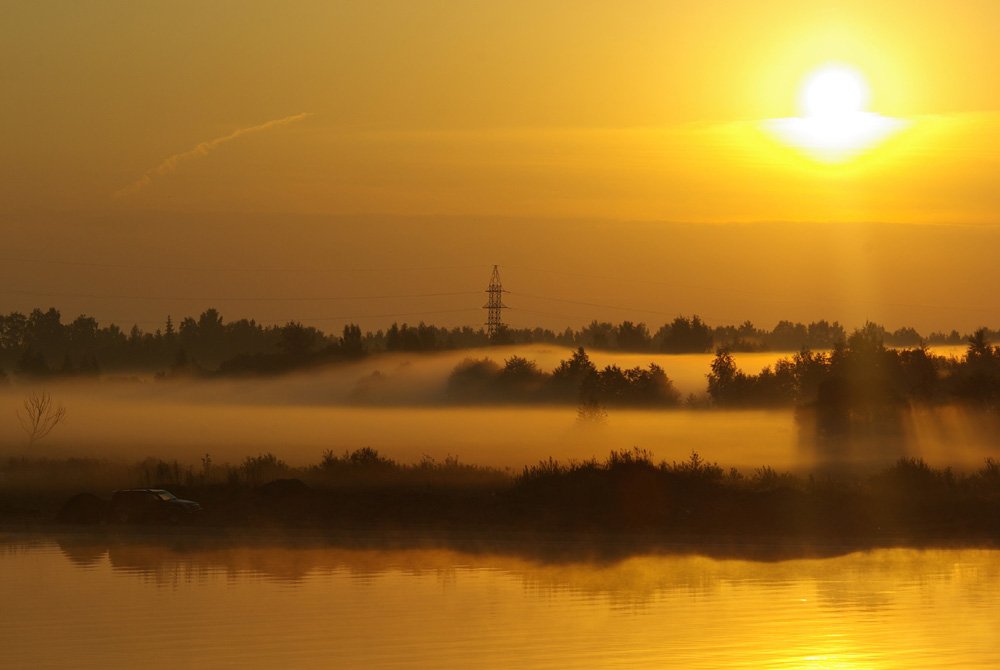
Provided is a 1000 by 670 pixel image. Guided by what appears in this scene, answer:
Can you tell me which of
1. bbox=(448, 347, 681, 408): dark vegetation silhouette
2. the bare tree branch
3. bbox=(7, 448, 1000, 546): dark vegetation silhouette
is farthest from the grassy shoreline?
bbox=(448, 347, 681, 408): dark vegetation silhouette

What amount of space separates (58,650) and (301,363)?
133802mm

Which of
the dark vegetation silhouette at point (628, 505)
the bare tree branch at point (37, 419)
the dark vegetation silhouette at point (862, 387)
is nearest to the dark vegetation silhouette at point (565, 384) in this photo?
the dark vegetation silhouette at point (862, 387)

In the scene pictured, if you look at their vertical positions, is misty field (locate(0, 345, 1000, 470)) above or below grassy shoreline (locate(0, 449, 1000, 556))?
above

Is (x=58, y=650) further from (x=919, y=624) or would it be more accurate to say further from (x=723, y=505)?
(x=723, y=505)

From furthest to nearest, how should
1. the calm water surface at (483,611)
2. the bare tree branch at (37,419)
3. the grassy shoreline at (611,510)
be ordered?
the bare tree branch at (37,419) < the grassy shoreline at (611,510) < the calm water surface at (483,611)

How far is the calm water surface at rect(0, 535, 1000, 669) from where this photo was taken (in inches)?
886

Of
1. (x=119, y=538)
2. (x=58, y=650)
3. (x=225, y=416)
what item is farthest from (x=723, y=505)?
(x=225, y=416)

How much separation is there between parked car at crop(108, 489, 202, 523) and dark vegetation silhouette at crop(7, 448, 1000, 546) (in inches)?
31.4

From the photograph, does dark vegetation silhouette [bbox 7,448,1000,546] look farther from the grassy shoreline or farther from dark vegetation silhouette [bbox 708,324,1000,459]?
dark vegetation silhouette [bbox 708,324,1000,459]

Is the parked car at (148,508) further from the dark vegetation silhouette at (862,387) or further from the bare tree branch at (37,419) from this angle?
the bare tree branch at (37,419)

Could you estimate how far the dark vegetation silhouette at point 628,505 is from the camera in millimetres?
42969

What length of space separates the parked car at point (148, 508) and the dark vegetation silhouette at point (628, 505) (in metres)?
0.80

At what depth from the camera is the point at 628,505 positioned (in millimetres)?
44625

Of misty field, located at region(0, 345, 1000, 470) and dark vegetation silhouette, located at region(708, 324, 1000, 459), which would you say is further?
dark vegetation silhouette, located at region(708, 324, 1000, 459)
